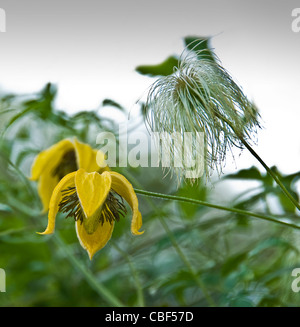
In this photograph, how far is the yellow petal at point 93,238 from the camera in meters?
0.39

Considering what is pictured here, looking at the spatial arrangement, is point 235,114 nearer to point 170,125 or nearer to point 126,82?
point 170,125

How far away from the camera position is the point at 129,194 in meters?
0.37

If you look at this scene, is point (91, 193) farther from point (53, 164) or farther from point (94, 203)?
point (53, 164)

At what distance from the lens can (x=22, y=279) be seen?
81 centimetres

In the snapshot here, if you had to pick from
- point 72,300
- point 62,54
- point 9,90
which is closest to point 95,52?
point 62,54

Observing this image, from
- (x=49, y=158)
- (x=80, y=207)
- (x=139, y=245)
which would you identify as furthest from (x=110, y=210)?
(x=139, y=245)

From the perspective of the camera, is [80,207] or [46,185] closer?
[80,207]

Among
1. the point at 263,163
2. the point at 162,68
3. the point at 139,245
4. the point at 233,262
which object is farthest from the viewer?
the point at 139,245

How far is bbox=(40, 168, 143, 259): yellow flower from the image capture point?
37cm

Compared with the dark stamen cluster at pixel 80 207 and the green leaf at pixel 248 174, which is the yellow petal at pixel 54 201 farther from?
the green leaf at pixel 248 174

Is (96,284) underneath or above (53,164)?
underneath

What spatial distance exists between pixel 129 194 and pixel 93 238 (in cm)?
6

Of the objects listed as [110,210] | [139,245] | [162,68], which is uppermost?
[162,68]
